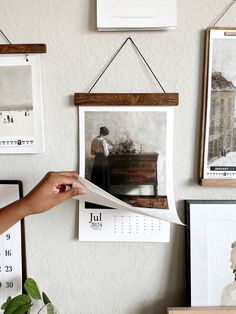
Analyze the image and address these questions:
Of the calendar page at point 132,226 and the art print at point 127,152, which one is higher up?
the art print at point 127,152

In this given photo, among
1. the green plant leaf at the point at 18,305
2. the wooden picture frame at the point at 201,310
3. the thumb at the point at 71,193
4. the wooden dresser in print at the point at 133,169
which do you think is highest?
the wooden dresser in print at the point at 133,169

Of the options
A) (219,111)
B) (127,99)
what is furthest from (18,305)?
(219,111)

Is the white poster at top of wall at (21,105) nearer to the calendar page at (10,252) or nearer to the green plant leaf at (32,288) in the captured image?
the calendar page at (10,252)

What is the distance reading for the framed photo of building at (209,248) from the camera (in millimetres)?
1029

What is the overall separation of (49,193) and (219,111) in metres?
0.47

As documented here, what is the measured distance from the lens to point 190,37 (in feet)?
3.27

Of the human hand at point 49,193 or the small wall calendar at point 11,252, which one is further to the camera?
the small wall calendar at point 11,252

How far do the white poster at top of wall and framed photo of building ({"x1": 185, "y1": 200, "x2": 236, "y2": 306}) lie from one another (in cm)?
44

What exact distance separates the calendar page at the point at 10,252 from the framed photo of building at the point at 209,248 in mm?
448

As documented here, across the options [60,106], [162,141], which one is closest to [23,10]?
[60,106]

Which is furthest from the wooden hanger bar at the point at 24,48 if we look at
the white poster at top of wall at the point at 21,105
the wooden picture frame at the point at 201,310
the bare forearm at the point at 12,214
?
the wooden picture frame at the point at 201,310

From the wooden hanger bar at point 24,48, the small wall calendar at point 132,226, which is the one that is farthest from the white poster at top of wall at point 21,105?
the small wall calendar at point 132,226

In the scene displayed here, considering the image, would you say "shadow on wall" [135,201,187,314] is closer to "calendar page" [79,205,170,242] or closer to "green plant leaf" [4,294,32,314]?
"calendar page" [79,205,170,242]

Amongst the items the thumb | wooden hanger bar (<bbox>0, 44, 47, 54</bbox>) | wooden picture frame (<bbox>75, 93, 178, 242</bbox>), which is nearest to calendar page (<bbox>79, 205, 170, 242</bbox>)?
wooden picture frame (<bbox>75, 93, 178, 242</bbox>)
